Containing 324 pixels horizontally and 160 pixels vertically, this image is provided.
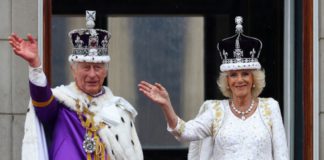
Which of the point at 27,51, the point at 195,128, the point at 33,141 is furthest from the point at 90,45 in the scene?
the point at 195,128

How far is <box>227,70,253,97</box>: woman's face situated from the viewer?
7.25 meters

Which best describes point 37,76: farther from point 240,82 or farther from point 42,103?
point 240,82

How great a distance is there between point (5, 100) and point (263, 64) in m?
2.19

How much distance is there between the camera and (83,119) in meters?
7.06

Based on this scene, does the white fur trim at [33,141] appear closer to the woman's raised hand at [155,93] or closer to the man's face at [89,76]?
the man's face at [89,76]

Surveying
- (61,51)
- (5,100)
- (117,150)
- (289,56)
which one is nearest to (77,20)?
(61,51)

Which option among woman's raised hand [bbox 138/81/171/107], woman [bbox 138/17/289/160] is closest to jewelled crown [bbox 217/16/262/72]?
woman [bbox 138/17/289/160]

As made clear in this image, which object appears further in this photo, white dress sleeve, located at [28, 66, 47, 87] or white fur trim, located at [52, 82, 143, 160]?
white fur trim, located at [52, 82, 143, 160]

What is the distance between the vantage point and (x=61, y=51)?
29.5 ft

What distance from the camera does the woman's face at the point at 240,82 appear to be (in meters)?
7.25

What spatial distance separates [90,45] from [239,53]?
0.94 m

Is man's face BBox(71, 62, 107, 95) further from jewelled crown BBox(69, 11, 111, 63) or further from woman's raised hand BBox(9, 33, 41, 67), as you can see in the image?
woman's raised hand BBox(9, 33, 41, 67)

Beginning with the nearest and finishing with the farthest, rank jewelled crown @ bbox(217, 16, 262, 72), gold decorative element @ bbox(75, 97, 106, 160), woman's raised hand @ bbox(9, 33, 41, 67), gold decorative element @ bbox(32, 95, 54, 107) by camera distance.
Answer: woman's raised hand @ bbox(9, 33, 41, 67) < gold decorative element @ bbox(32, 95, 54, 107) < gold decorative element @ bbox(75, 97, 106, 160) < jewelled crown @ bbox(217, 16, 262, 72)

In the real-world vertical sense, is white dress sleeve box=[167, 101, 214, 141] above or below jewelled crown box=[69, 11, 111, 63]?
below
